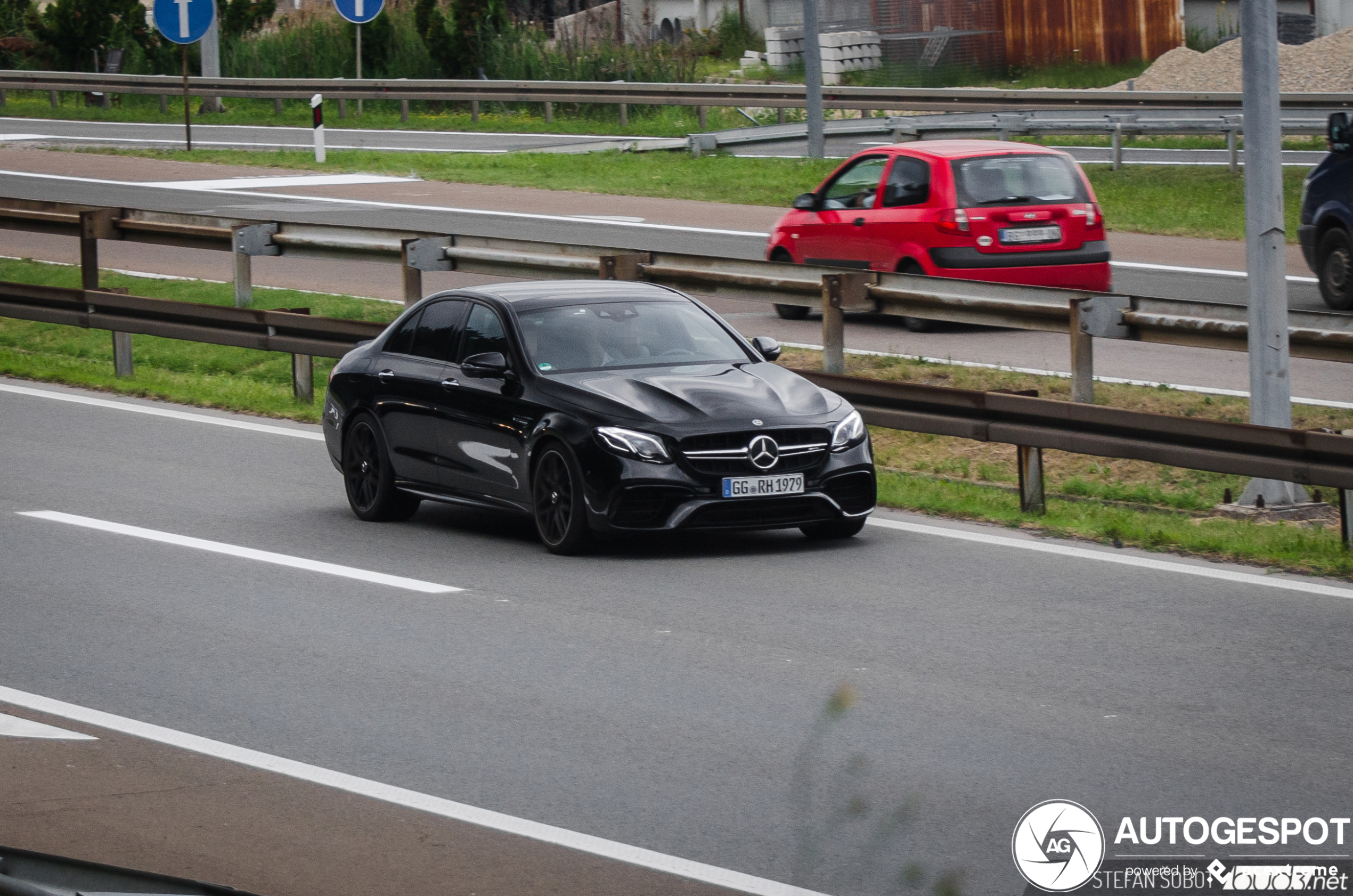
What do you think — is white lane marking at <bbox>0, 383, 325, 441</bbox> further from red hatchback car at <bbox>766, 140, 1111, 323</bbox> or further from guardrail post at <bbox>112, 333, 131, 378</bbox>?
red hatchback car at <bbox>766, 140, 1111, 323</bbox>

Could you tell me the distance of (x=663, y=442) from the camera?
34.1ft

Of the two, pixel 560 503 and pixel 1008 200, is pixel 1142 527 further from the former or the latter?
pixel 1008 200

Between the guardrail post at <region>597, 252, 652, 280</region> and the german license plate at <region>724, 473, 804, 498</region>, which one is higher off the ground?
the guardrail post at <region>597, 252, 652, 280</region>

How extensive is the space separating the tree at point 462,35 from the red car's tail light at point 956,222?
28.7 m

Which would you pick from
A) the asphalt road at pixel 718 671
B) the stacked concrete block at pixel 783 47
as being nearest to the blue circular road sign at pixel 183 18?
the asphalt road at pixel 718 671

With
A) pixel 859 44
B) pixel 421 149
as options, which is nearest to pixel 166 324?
pixel 421 149

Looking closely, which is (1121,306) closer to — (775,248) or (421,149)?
(775,248)

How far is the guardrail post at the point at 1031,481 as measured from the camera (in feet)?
39.2

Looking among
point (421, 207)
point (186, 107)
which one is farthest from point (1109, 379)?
point (186, 107)

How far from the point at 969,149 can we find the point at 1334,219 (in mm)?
3350

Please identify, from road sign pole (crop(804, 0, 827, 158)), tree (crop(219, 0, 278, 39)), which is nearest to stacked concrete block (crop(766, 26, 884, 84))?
tree (crop(219, 0, 278, 39))

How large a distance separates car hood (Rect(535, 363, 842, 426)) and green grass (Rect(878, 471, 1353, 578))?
1.33 metres

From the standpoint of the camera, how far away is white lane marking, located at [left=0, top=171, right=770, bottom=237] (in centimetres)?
2573

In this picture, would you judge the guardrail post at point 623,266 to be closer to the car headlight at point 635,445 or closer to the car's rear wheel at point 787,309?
the car's rear wheel at point 787,309
